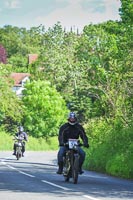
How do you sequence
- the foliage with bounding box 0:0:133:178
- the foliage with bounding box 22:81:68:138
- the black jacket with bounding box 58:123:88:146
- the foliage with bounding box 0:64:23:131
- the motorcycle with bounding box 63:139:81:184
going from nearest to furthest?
the motorcycle with bounding box 63:139:81:184, the black jacket with bounding box 58:123:88:146, the foliage with bounding box 0:0:133:178, the foliage with bounding box 0:64:23:131, the foliage with bounding box 22:81:68:138

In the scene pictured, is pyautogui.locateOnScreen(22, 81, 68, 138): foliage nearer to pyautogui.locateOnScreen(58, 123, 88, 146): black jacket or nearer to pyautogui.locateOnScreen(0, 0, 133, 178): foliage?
pyautogui.locateOnScreen(0, 0, 133, 178): foliage

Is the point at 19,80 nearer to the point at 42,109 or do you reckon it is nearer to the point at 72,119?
the point at 42,109

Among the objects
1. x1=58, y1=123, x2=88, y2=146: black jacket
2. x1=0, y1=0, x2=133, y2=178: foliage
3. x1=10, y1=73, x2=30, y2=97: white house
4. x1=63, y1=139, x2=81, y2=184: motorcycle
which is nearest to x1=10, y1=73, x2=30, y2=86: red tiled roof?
x1=10, y1=73, x2=30, y2=97: white house

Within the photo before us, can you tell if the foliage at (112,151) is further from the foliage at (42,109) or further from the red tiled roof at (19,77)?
the red tiled roof at (19,77)

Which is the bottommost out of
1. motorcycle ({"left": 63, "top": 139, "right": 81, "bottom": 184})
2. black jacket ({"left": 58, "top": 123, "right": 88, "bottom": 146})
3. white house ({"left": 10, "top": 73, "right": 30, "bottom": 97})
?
motorcycle ({"left": 63, "top": 139, "right": 81, "bottom": 184})

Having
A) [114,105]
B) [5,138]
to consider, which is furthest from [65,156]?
[5,138]

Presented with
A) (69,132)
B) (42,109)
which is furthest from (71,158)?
(42,109)

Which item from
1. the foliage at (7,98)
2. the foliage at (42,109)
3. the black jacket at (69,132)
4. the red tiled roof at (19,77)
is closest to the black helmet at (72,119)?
the black jacket at (69,132)

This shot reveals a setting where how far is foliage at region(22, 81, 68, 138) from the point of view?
266 ft

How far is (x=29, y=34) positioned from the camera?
6014 inches

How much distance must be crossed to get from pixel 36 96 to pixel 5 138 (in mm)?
16891

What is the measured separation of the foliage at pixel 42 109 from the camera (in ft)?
266

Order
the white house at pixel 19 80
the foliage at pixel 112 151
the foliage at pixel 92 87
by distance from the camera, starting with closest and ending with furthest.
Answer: the foliage at pixel 112 151 → the foliage at pixel 92 87 → the white house at pixel 19 80

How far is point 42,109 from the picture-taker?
8356 centimetres
